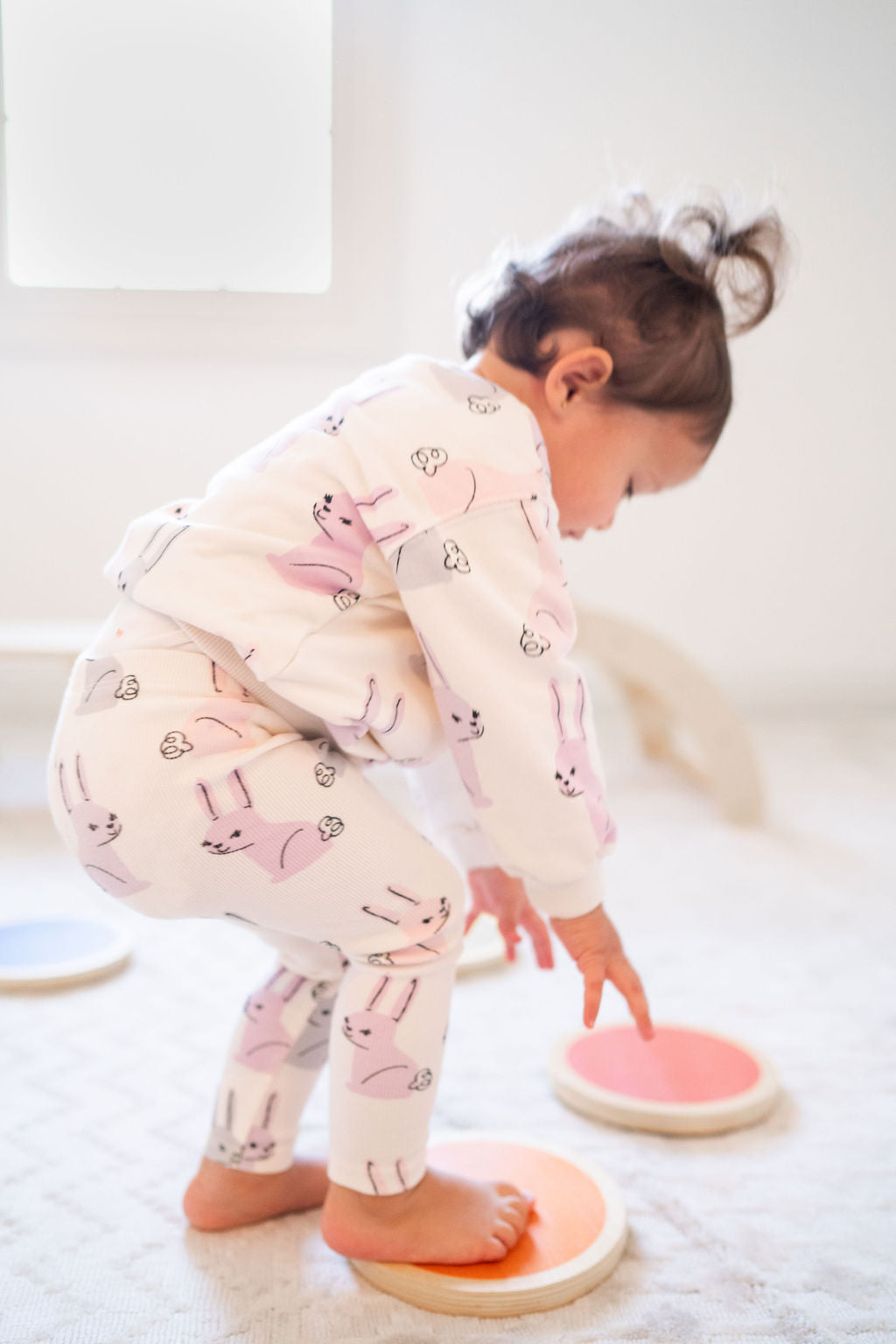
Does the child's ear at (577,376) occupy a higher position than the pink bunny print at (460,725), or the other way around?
the child's ear at (577,376)

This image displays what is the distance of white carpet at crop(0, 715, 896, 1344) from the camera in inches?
29.0

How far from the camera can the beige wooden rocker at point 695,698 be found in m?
1.85

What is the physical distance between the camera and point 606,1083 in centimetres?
101

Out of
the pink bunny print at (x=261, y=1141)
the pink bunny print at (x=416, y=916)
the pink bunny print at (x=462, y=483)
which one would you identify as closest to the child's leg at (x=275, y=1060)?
the pink bunny print at (x=261, y=1141)

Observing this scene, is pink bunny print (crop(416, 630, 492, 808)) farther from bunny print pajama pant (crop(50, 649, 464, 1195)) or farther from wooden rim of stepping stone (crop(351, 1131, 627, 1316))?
wooden rim of stepping stone (crop(351, 1131, 627, 1316))

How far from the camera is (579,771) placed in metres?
0.76

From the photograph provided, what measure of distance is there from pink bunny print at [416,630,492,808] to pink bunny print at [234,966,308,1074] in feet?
0.71

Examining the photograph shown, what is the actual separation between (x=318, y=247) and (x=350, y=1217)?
2.13m

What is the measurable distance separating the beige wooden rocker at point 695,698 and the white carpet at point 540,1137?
0.23 metres

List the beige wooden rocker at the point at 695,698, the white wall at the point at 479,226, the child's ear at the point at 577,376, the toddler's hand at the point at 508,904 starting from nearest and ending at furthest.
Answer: the child's ear at the point at 577,376 < the toddler's hand at the point at 508,904 < the beige wooden rocker at the point at 695,698 < the white wall at the point at 479,226

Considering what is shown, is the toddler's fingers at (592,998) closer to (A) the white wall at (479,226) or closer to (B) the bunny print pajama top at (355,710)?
(B) the bunny print pajama top at (355,710)

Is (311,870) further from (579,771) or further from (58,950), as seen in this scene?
(58,950)

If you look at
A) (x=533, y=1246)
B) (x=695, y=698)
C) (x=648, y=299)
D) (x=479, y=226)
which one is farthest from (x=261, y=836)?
(x=479, y=226)

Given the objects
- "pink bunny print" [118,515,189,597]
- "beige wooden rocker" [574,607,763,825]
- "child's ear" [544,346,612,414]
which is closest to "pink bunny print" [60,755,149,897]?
"pink bunny print" [118,515,189,597]
